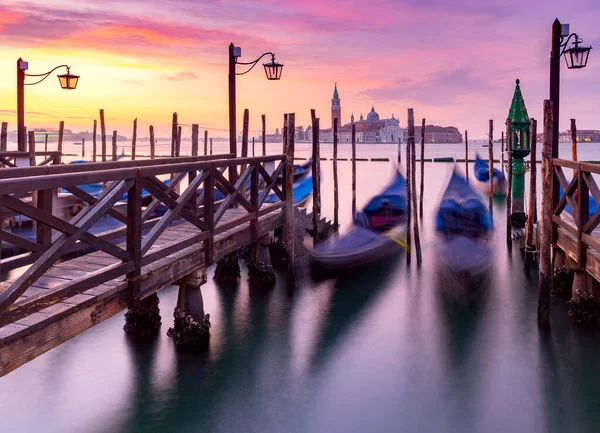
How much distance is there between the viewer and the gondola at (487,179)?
2402 cm

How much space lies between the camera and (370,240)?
10.3m

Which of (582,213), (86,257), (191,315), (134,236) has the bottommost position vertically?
(191,315)

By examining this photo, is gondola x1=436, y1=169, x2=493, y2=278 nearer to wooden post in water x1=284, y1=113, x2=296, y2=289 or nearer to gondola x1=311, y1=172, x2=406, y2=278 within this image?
gondola x1=311, y1=172, x2=406, y2=278

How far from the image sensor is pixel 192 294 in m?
5.55

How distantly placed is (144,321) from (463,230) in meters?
7.63

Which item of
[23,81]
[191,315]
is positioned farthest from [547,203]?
[23,81]

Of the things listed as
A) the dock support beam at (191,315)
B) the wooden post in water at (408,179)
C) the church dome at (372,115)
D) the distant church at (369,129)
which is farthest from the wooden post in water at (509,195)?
the church dome at (372,115)

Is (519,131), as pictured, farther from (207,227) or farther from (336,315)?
(207,227)

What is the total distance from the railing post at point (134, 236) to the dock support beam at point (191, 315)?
1297 mm

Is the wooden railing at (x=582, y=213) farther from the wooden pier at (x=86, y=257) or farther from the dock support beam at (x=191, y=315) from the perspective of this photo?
the dock support beam at (x=191, y=315)

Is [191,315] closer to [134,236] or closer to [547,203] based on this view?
[134,236]

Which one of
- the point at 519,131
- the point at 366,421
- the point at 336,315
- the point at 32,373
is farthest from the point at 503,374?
the point at 519,131

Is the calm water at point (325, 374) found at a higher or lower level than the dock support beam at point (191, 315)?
lower

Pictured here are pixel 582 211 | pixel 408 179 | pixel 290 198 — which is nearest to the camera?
pixel 582 211
